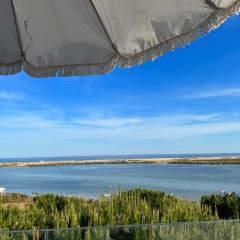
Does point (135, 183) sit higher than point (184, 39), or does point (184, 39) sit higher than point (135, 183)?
point (184, 39)

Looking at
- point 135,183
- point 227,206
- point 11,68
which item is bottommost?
point 135,183

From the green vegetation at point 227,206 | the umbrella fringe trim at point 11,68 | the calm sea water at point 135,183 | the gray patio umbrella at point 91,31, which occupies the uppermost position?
the gray patio umbrella at point 91,31

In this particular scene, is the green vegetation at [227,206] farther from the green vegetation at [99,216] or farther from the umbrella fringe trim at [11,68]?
the umbrella fringe trim at [11,68]

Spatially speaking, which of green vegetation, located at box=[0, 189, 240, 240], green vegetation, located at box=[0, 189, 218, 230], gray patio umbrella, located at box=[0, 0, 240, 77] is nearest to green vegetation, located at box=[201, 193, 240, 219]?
green vegetation, located at box=[0, 189, 240, 240]

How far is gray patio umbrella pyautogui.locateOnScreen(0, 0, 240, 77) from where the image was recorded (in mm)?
2660

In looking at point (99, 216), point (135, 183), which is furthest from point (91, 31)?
point (135, 183)

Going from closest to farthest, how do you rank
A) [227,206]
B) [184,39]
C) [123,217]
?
[184,39]
[123,217]
[227,206]

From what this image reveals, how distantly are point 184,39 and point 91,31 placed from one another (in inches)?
25.6

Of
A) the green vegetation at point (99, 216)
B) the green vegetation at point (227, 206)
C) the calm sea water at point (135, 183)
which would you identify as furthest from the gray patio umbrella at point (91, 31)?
the calm sea water at point (135, 183)

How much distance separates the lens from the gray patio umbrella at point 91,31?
2.66 meters

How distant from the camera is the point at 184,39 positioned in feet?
8.86

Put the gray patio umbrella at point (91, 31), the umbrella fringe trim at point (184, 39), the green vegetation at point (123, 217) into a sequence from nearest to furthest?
the umbrella fringe trim at point (184, 39) < the gray patio umbrella at point (91, 31) < the green vegetation at point (123, 217)

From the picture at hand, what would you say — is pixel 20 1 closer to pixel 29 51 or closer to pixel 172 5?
pixel 29 51

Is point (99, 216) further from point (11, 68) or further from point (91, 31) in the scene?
point (91, 31)
